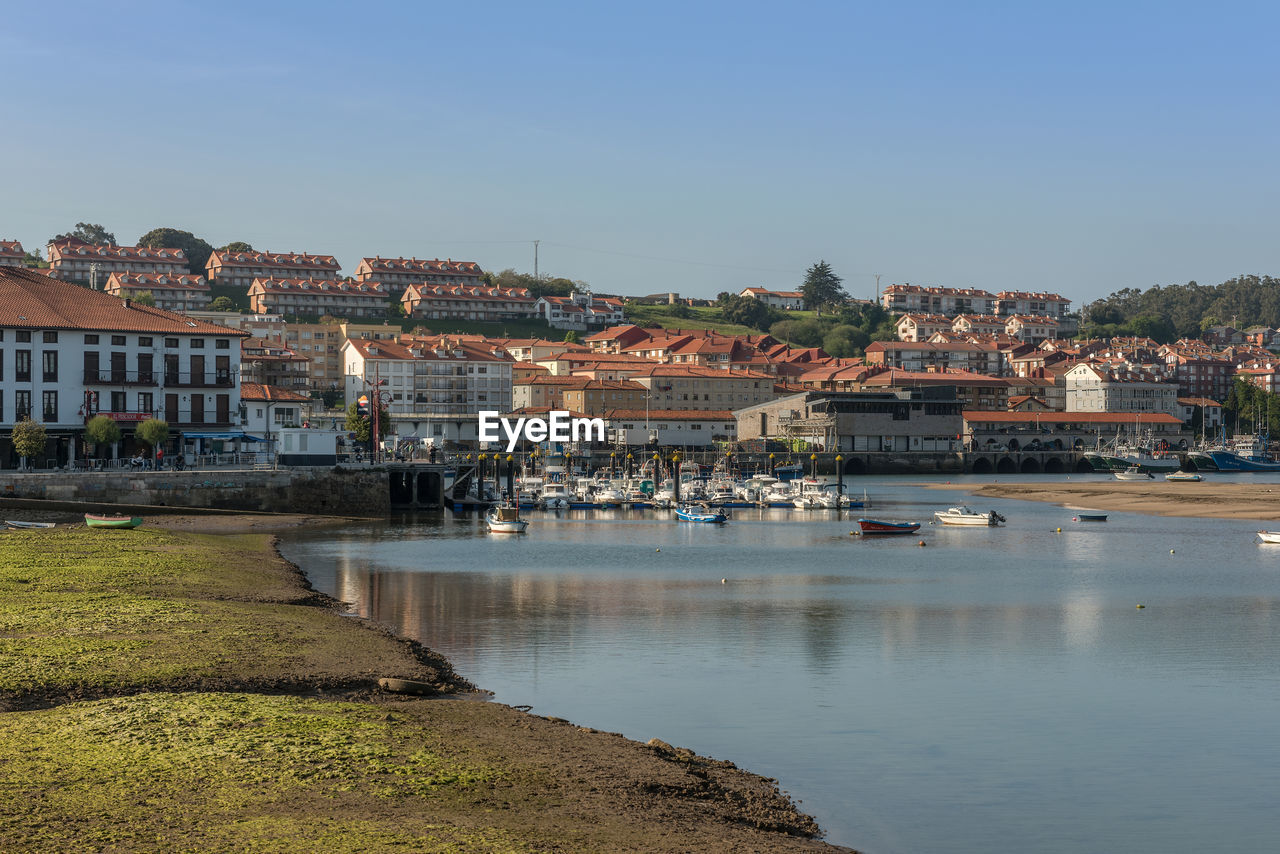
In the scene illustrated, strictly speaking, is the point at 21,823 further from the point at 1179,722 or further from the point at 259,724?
the point at 1179,722

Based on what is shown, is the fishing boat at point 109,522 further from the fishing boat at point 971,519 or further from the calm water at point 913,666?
the fishing boat at point 971,519

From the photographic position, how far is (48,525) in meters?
51.6

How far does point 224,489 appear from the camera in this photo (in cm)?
6738

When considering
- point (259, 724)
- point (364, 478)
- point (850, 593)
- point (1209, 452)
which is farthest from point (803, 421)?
point (259, 724)

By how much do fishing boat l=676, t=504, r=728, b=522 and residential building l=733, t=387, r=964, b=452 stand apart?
65941mm

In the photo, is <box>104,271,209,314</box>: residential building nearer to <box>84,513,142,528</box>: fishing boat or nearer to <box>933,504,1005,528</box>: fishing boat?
<box>933,504,1005,528</box>: fishing boat

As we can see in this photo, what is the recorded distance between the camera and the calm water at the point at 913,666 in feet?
65.0

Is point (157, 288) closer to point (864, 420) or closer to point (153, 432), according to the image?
point (864, 420)

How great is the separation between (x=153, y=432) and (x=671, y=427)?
8885cm

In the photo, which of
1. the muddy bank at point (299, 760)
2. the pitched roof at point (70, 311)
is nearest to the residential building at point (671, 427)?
the pitched roof at point (70, 311)

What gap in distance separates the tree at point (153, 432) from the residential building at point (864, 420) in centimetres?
8737

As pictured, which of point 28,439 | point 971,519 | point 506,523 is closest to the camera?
point 28,439

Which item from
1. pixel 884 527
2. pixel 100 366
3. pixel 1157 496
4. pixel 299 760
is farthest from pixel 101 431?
pixel 1157 496

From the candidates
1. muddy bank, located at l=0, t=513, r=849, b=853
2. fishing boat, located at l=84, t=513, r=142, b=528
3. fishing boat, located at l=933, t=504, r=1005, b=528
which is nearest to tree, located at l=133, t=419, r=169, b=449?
fishing boat, located at l=84, t=513, r=142, b=528
